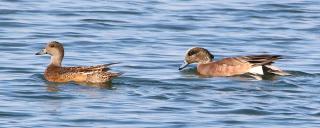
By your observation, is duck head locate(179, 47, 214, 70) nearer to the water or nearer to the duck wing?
the water

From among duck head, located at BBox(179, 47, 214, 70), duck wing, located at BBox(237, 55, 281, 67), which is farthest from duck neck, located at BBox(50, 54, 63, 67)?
duck wing, located at BBox(237, 55, 281, 67)

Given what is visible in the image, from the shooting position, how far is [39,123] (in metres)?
13.3

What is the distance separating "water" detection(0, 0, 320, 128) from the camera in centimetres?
1399

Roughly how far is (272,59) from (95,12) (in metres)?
7.50

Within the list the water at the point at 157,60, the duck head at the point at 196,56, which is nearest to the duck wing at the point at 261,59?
the water at the point at 157,60

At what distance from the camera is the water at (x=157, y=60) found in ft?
45.9

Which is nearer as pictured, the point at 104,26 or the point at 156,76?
the point at 156,76

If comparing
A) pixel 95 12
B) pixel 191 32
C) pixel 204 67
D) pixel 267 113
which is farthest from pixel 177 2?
pixel 267 113

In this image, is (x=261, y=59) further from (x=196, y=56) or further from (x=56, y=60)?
(x=56, y=60)

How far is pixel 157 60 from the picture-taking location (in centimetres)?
1883

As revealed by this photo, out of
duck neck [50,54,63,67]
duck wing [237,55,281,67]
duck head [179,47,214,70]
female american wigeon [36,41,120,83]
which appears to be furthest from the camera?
duck head [179,47,214,70]

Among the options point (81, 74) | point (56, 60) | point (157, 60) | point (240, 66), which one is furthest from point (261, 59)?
point (56, 60)

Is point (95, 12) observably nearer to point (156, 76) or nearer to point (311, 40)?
point (311, 40)

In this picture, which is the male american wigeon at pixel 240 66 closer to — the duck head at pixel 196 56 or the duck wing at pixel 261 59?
the duck wing at pixel 261 59
